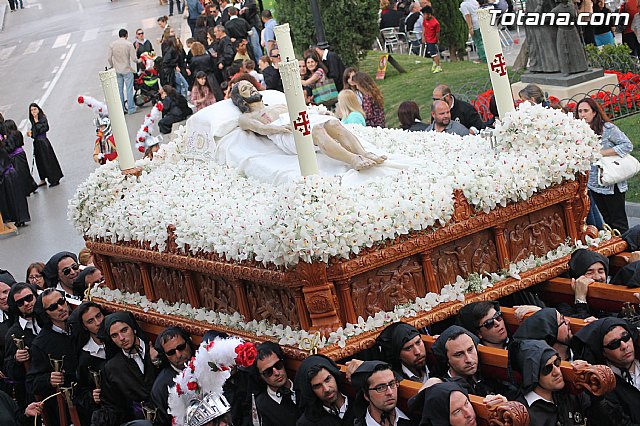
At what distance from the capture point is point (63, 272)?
10.6m

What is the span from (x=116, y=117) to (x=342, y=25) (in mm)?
10792

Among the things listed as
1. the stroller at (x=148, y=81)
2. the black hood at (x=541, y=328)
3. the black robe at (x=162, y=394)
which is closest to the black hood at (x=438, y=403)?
the black hood at (x=541, y=328)

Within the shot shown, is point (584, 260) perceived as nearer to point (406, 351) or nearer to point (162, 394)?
point (406, 351)

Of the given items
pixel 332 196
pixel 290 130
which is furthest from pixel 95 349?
pixel 332 196

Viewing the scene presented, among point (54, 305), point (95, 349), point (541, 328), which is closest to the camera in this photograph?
point (541, 328)

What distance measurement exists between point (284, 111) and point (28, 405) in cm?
328

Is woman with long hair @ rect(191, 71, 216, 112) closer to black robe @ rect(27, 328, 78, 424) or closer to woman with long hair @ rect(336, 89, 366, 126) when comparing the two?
woman with long hair @ rect(336, 89, 366, 126)

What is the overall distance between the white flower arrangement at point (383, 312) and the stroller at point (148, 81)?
56.1ft

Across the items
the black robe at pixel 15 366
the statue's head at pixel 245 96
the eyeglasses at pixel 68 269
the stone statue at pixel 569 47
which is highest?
the statue's head at pixel 245 96

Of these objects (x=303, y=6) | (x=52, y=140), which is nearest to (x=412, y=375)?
(x=303, y=6)

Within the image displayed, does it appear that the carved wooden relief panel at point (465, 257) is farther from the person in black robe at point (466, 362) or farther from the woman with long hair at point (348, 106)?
the woman with long hair at point (348, 106)

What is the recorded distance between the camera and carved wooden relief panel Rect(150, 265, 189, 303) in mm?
8805

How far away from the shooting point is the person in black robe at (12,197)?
57.1 feet

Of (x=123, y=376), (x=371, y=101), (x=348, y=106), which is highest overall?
(x=348, y=106)
